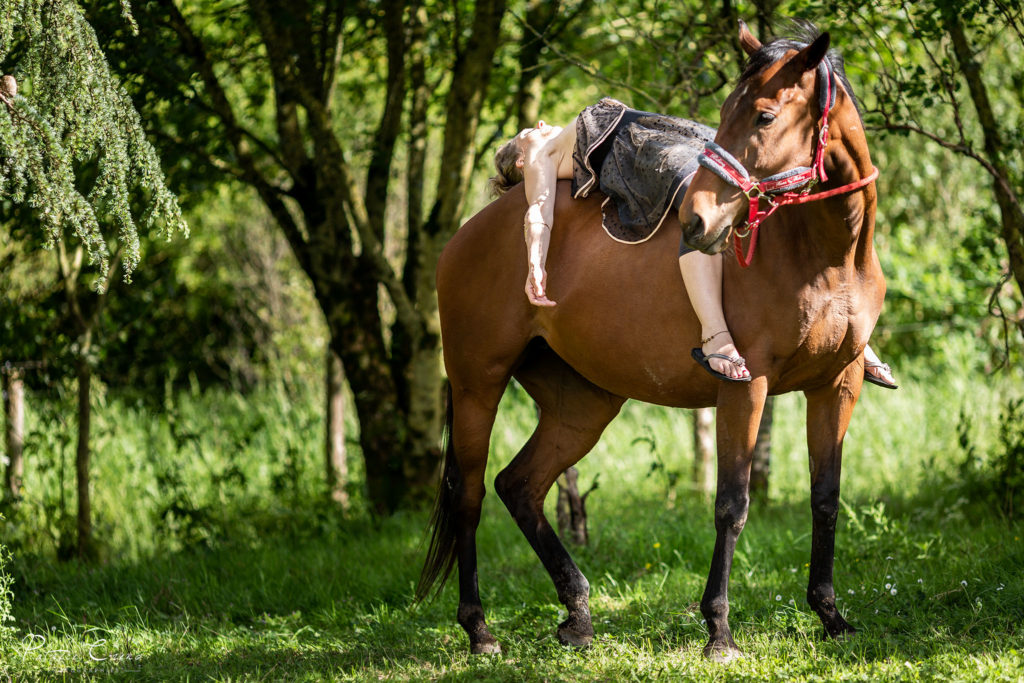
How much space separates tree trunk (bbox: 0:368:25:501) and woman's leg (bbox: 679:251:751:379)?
16.2 ft

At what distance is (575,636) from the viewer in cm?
410

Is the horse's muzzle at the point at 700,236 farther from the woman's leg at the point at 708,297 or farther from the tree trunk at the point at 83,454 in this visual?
the tree trunk at the point at 83,454

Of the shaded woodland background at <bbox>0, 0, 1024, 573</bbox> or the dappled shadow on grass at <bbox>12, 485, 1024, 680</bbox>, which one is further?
the shaded woodland background at <bbox>0, 0, 1024, 573</bbox>

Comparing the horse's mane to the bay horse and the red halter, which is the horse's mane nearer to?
the bay horse

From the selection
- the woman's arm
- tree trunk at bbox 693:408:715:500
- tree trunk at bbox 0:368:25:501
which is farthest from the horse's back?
tree trunk at bbox 0:368:25:501

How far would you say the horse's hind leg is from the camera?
14.5 feet

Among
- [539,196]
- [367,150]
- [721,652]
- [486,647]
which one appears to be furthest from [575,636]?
[367,150]

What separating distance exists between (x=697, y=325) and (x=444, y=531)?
1821 mm

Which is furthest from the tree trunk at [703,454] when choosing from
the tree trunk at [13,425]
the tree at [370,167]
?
the tree trunk at [13,425]

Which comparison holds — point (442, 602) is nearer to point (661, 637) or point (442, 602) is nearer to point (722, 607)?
point (661, 637)

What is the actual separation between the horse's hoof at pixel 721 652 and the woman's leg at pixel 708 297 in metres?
1.14

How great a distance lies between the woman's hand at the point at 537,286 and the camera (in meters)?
3.82

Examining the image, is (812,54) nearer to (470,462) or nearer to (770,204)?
(770,204)

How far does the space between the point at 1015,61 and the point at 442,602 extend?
26.1 feet
